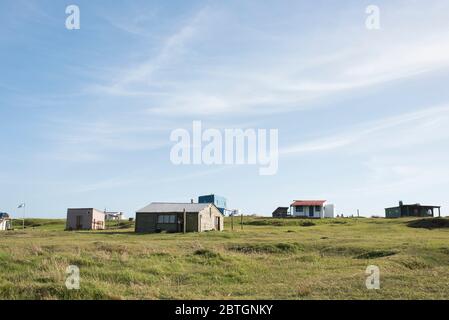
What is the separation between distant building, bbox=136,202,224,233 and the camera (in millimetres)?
57000

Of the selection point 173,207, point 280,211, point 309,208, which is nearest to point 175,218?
point 173,207

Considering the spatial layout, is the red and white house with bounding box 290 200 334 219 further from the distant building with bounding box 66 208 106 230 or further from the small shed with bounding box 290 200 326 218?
the distant building with bounding box 66 208 106 230

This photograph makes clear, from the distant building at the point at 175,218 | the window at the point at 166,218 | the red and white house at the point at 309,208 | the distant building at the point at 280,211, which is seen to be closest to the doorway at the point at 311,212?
the red and white house at the point at 309,208

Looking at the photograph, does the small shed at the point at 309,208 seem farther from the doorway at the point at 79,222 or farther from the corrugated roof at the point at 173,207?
the doorway at the point at 79,222

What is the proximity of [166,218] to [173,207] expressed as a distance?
2.08 m

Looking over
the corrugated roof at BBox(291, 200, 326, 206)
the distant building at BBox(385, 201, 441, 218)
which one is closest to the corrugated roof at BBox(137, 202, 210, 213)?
the corrugated roof at BBox(291, 200, 326, 206)

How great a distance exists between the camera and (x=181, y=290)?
50.7ft

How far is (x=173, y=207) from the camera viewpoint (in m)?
59.9

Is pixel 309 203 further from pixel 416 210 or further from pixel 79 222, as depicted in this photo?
pixel 79 222

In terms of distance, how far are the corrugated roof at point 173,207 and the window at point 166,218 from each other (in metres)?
0.78

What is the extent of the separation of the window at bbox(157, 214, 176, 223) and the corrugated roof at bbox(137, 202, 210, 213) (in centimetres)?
78

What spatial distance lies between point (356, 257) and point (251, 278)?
9.38 meters
